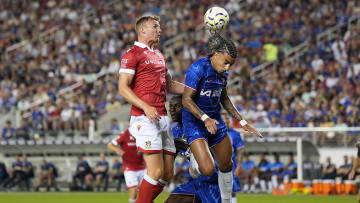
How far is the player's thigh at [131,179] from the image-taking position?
50.8ft

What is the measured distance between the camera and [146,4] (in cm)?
3391

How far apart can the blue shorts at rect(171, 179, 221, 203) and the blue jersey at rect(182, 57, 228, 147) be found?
1.78 ft

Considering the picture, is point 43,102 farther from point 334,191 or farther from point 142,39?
point 142,39

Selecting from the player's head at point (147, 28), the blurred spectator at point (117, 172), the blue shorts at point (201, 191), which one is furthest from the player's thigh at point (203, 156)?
the blurred spectator at point (117, 172)

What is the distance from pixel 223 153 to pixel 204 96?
2.57 feet

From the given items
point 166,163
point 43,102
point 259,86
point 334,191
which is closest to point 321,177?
point 334,191

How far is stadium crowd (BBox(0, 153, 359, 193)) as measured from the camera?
22.4 meters

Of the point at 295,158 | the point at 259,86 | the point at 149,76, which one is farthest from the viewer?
the point at 259,86

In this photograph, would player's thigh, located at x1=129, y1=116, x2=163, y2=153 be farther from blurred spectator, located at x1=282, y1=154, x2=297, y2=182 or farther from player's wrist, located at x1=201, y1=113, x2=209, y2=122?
blurred spectator, located at x1=282, y1=154, x2=297, y2=182

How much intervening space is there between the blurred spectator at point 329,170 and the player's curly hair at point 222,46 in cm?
1331

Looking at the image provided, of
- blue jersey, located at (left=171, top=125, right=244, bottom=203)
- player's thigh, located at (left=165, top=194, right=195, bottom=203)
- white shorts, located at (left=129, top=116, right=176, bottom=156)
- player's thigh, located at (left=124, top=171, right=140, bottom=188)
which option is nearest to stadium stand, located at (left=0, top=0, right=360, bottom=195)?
player's thigh, located at (left=124, top=171, right=140, bottom=188)

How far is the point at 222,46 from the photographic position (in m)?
9.20

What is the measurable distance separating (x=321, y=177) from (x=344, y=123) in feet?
6.06

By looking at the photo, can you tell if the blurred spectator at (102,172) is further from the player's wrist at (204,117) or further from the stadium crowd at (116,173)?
the player's wrist at (204,117)
